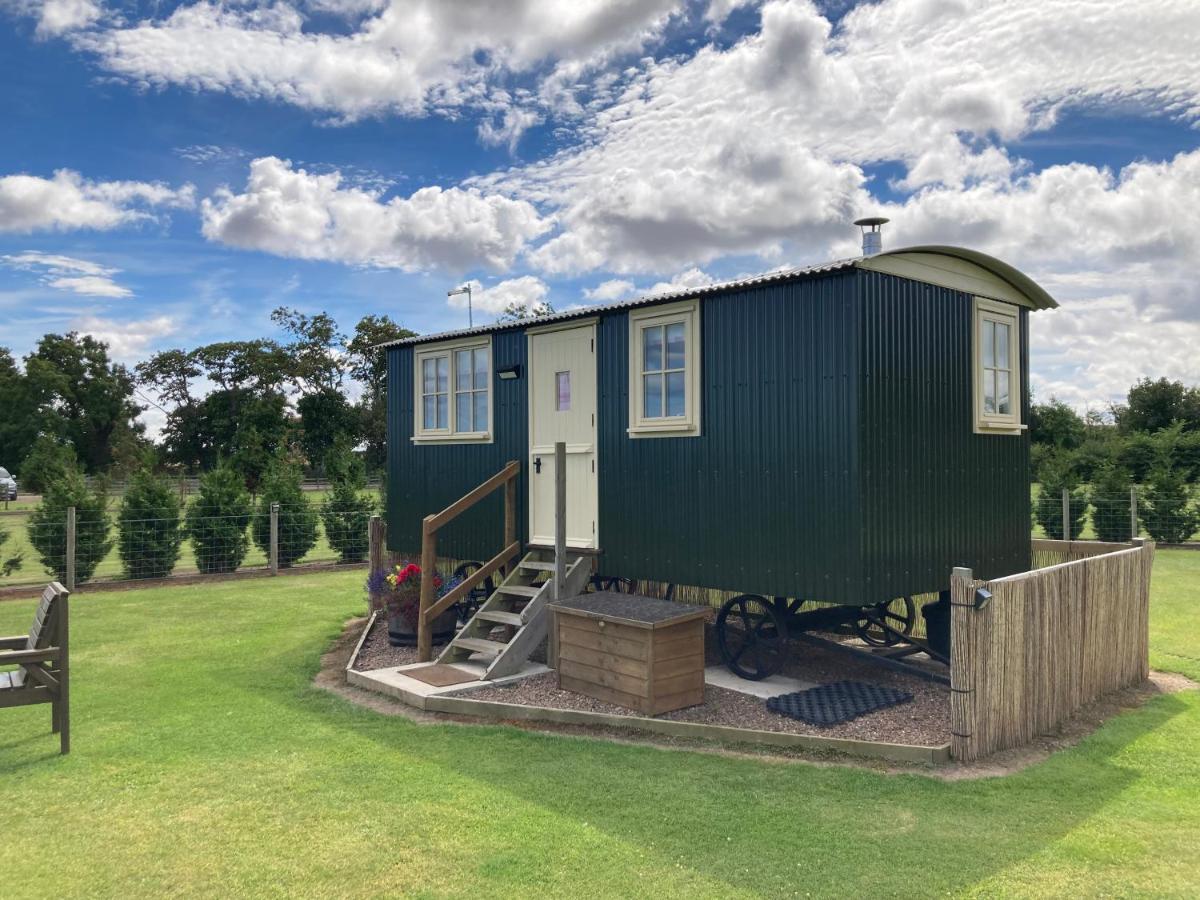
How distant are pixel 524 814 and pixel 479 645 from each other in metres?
3.68

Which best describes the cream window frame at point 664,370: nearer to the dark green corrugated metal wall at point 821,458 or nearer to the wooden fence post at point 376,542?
the dark green corrugated metal wall at point 821,458

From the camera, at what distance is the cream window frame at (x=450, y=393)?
10.1m

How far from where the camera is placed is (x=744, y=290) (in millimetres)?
7605

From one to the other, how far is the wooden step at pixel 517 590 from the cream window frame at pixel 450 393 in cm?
188

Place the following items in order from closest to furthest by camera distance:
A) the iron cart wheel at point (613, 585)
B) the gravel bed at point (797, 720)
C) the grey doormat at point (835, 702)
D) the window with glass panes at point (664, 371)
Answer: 1. the gravel bed at point (797, 720)
2. the grey doormat at point (835, 702)
3. the window with glass panes at point (664, 371)
4. the iron cart wheel at point (613, 585)

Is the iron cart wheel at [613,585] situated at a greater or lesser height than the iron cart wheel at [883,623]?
greater

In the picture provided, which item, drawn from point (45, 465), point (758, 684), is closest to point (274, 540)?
point (45, 465)

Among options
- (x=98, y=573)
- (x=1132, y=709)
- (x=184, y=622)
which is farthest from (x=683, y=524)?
(x=98, y=573)

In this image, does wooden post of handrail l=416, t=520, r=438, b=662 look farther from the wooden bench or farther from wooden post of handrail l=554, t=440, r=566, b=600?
the wooden bench

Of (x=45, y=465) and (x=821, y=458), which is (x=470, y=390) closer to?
(x=821, y=458)

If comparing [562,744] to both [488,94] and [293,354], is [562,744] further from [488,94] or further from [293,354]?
[293,354]

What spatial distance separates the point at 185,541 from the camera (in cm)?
1684

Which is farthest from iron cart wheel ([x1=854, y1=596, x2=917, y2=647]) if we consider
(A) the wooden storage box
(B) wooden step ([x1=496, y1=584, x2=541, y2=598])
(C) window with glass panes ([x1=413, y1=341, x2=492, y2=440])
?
(C) window with glass panes ([x1=413, y1=341, x2=492, y2=440])

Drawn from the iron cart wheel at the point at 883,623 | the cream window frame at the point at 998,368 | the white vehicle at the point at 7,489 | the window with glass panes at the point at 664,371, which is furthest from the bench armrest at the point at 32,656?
the white vehicle at the point at 7,489
